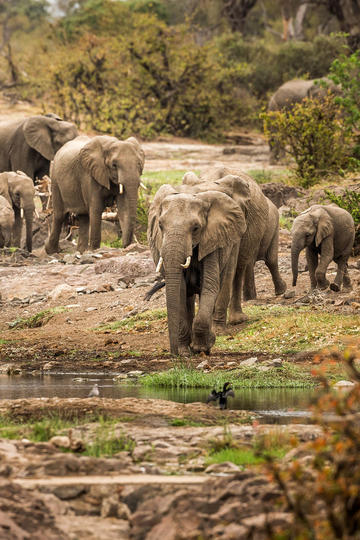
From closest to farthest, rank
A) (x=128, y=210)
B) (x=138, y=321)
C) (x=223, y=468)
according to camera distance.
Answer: (x=223, y=468)
(x=138, y=321)
(x=128, y=210)

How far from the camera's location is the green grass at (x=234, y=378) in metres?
11.0

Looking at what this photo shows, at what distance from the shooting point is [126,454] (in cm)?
679

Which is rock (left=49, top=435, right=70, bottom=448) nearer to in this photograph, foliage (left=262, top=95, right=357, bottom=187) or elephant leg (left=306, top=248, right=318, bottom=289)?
elephant leg (left=306, top=248, right=318, bottom=289)

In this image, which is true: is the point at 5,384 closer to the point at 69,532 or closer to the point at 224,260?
the point at 224,260

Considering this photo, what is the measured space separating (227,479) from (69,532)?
881 mm

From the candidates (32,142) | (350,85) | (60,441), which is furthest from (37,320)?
(32,142)

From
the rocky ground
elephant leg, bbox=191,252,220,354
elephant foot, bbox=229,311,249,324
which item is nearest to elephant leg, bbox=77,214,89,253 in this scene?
the rocky ground

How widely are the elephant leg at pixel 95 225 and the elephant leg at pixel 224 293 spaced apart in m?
9.27

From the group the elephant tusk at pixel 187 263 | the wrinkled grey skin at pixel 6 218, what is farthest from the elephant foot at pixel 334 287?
the wrinkled grey skin at pixel 6 218

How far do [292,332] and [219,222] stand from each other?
2323 millimetres

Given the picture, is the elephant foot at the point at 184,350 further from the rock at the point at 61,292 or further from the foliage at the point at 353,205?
the foliage at the point at 353,205

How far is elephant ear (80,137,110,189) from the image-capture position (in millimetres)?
22750

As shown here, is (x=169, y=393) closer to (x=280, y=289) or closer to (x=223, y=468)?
(x=223, y=468)

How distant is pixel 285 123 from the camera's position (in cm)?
2764
